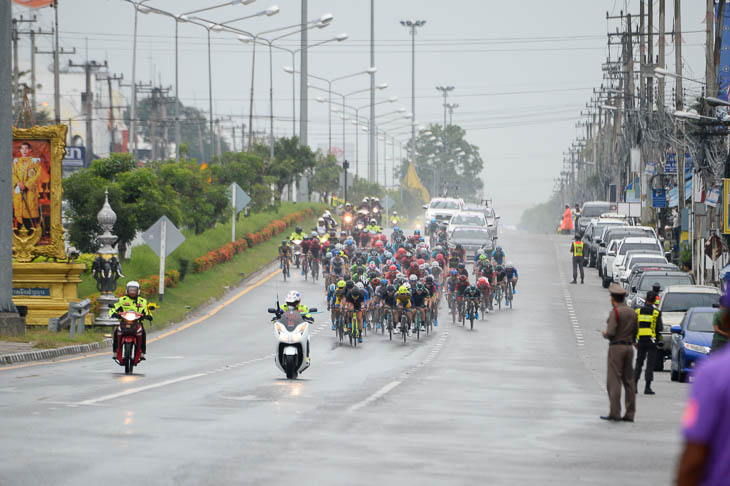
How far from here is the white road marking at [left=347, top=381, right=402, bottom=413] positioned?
15.8 m

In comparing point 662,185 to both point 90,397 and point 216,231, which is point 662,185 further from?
point 90,397

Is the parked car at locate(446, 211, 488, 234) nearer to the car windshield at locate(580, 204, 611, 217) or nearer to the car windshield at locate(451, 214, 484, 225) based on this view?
the car windshield at locate(451, 214, 484, 225)

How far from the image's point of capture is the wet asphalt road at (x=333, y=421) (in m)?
10.3

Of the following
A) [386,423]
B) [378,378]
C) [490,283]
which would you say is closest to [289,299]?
[378,378]

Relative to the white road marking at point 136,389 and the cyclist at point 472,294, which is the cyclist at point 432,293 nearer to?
the cyclist at point 472,294

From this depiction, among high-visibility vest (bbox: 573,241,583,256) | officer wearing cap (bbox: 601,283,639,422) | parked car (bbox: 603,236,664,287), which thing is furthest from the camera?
high-visibility vest (bbox: 573,241,583,256)

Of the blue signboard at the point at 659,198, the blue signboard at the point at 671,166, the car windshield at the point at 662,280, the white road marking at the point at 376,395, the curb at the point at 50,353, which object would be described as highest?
the blue signboard at the point at 671,166

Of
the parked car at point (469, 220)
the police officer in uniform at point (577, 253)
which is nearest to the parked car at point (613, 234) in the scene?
the police officer in uniform at point (577, 253)

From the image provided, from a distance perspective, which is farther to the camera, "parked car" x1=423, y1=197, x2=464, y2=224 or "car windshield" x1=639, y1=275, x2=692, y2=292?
"parked car" x1=423, y1=197, x2=464, y2=224

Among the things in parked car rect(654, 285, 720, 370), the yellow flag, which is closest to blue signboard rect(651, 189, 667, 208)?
parked car rect(654, 285, 720, 370)

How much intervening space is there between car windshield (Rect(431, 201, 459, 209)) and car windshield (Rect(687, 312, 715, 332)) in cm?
4855

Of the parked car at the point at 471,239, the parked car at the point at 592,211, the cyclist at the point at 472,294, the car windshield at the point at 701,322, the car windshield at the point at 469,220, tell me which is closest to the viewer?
the car windshield at the point at 701,322

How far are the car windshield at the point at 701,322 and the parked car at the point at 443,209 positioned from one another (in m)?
43.9

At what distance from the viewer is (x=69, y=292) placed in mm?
30453
